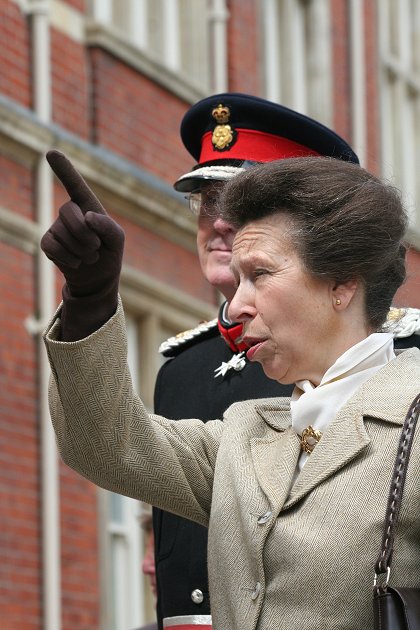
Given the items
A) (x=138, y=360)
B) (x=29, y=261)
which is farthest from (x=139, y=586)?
(x=29, y=261)

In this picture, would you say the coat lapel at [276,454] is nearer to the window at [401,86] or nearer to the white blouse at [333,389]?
the white blouse at [333,389]

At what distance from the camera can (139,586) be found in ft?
39.5

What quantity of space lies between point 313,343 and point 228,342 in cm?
142

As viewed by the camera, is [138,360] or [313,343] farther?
[138,360]

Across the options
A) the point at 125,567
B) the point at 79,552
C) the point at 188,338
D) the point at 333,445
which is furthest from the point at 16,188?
the point at 333,445

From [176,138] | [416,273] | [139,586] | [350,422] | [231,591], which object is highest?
[176,138]

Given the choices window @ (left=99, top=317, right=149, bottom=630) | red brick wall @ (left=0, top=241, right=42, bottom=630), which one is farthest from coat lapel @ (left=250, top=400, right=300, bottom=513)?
window @ (left=99, top=317, right=149, bottom=630)

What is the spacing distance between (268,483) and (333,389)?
22 cm

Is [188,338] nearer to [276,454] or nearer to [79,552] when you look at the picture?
[276,454]

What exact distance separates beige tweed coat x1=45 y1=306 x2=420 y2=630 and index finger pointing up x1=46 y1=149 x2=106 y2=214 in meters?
0.27

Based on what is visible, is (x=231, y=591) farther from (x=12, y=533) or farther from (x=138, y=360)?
(x=138, y=360)

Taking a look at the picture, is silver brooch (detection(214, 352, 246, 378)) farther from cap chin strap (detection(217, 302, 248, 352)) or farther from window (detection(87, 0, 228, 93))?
window (detection(87, 0, 228, 93))

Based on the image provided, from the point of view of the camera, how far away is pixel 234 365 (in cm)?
555

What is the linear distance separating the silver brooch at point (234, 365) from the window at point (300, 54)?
9.55m
